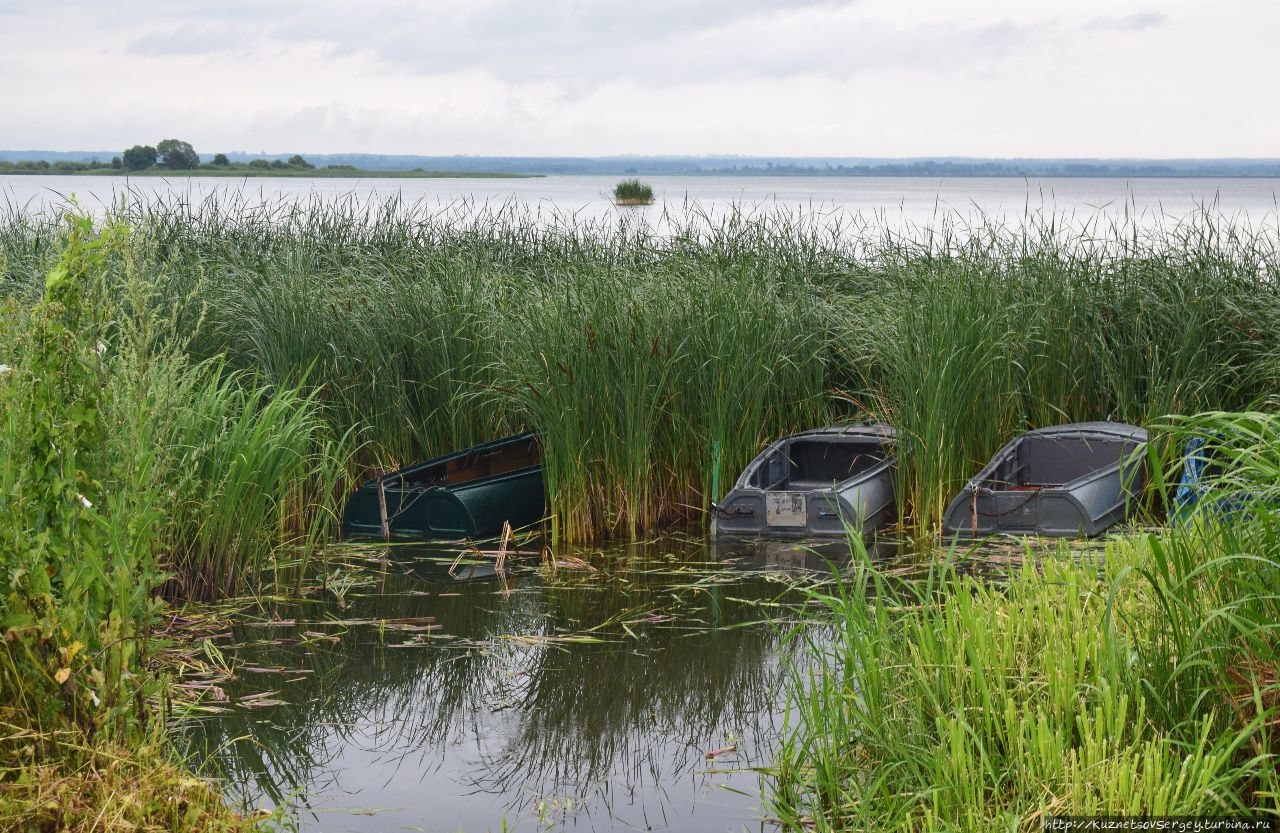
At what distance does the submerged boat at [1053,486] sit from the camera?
8.73 metres

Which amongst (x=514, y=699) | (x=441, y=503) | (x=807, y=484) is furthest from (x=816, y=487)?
(x=514, y=699)

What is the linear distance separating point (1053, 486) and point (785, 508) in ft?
6.17

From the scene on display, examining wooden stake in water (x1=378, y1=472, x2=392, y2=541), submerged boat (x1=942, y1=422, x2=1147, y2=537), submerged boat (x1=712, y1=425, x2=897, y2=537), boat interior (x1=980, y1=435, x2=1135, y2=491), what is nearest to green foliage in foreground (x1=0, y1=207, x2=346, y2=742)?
wooden stake in water (x1=378, y1=472, x2=392, y2=541)

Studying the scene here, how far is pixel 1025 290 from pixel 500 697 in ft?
19.6

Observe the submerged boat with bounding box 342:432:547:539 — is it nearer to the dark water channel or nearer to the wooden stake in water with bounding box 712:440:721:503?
the dark water channel

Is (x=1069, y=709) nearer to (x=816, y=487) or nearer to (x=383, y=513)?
(x=816, y=487)

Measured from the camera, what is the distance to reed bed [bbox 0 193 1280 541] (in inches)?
369

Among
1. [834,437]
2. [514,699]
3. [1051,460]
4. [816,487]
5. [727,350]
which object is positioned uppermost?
[727,350]

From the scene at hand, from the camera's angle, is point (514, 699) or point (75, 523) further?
point (514, 699)

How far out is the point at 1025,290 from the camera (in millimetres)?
10406

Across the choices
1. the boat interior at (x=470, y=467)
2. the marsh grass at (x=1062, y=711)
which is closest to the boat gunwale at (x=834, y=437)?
the boat interior at (x=470, y=467)

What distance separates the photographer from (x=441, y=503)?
9.31m

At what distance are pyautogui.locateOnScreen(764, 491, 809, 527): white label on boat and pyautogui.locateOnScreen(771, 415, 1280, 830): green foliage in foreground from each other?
406cm

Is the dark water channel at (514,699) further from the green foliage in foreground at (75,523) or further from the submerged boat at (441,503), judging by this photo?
the green foliage in foreground at (75,523)
